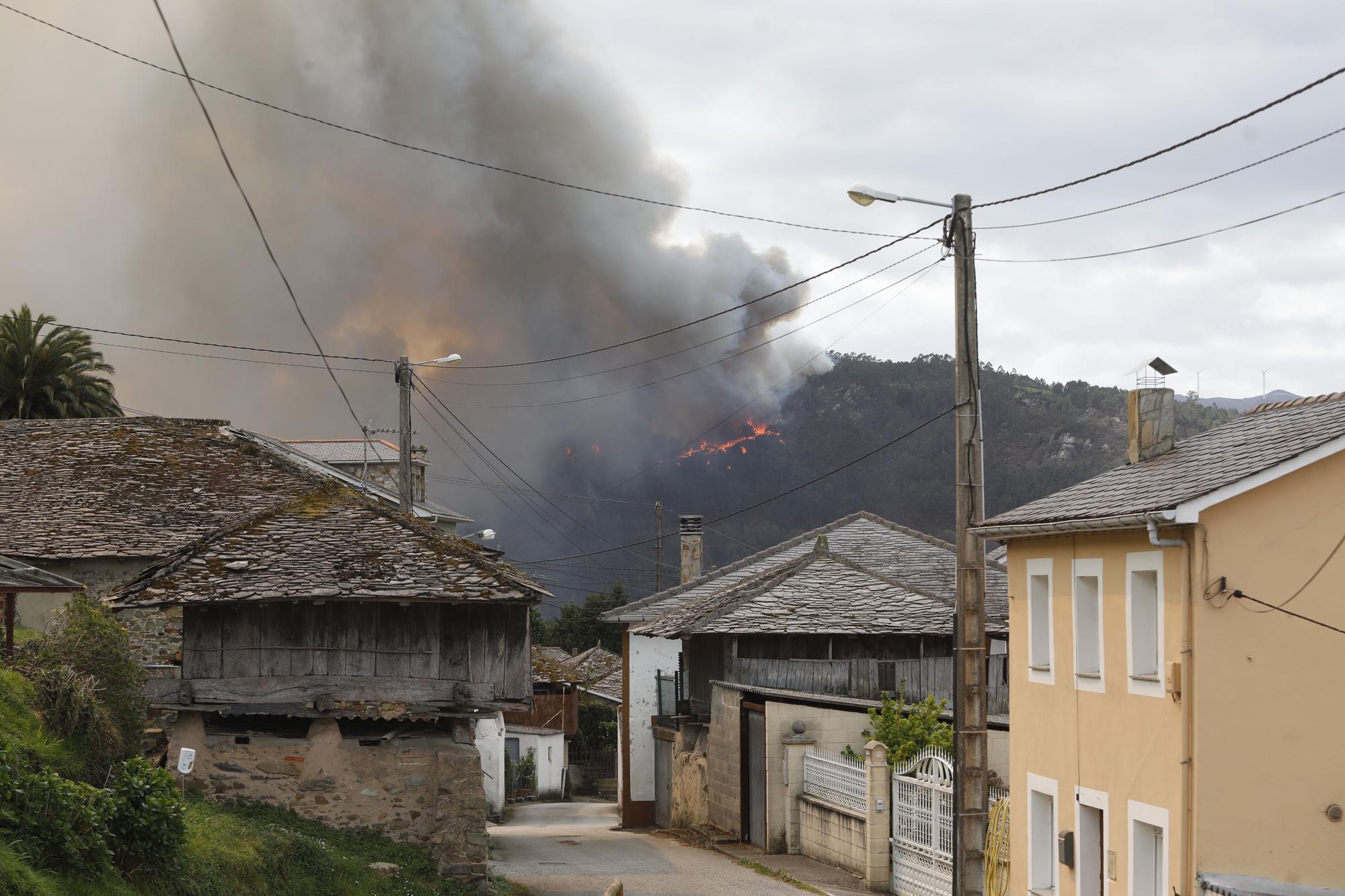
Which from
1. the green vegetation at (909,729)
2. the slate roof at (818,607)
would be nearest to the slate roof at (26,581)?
the green vegetation at (909,729)

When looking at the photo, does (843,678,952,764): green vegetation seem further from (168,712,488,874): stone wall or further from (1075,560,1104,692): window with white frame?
(168,712,488,874): stone wall

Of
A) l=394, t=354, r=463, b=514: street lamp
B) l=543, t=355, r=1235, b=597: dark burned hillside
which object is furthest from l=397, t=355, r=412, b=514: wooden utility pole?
l=543, t=355, r=1235, b=597: dark burned hillside

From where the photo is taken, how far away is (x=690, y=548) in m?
47.5

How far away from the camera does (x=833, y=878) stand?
2102 cm

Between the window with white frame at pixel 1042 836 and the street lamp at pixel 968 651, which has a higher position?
the street lamp at pixel 968 651

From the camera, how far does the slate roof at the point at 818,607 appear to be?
2842 cm

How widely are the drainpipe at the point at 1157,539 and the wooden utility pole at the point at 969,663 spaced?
1.80 m

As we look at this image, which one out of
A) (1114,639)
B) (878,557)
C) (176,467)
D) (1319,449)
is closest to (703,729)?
(878,557)

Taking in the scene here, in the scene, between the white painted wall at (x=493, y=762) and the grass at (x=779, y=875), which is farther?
the white painted wall at (x=493, y=762)

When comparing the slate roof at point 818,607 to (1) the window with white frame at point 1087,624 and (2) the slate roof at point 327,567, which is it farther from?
(1) the window with white frame at point 1087,624

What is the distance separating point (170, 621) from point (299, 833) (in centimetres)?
878

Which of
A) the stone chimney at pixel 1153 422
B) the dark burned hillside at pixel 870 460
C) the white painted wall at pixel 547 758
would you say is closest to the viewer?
the stone chimney at pixel 1153 422

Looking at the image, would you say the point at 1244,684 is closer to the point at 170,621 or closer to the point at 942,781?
the point at 942,781

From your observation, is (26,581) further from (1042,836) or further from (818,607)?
(818,607)
